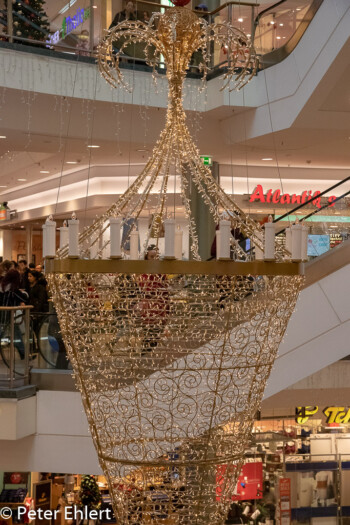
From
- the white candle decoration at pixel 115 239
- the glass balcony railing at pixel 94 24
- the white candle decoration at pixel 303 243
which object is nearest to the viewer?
the white candle decoration at pixel 115 239

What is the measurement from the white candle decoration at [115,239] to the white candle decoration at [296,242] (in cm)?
57

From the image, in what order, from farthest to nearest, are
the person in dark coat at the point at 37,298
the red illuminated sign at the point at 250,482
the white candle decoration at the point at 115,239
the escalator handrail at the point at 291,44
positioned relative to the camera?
the red illuminated sign at the point at 250,482 → the escalator handrail at the point at 291,44 → the person in dark coat at the point at 37,298 → the white candle decoration at the point at 115,239

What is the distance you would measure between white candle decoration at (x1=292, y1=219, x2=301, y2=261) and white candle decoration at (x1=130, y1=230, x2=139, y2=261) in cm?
48

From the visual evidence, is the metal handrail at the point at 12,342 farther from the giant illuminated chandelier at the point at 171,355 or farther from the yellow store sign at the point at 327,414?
the giant illuminated chandelier at the point at 171,355

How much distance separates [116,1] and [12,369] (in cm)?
394

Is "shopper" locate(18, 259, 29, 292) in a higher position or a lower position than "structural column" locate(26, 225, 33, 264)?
lower

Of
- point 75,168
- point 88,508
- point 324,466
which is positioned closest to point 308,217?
point 324,466

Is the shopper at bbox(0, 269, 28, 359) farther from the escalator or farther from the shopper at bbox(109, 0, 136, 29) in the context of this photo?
the shopper at bbox(109, 0, 136, 29)

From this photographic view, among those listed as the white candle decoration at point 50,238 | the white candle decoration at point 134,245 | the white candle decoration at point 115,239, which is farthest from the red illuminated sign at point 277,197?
the white candle decoration at point 115,239

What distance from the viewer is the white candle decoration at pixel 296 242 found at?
2.41 meters

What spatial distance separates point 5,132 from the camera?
31.1 ft

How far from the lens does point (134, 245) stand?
243cm

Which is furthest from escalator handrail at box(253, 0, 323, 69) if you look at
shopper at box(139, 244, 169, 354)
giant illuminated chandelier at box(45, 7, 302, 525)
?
shopper at box(139, 244, 169, 354)

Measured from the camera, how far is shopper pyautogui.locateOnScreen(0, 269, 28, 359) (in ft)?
24.8
